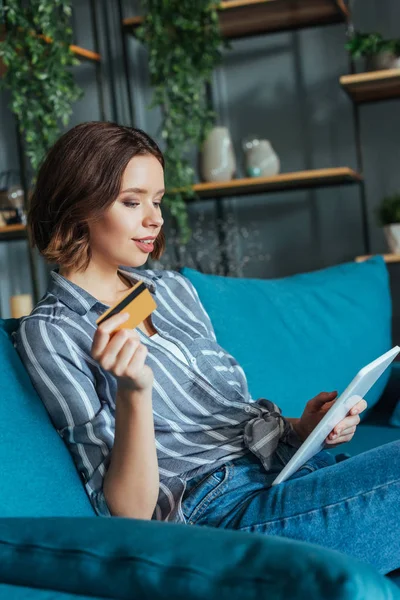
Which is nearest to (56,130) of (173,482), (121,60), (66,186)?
(121,60)

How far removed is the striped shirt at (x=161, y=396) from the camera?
1.08 m

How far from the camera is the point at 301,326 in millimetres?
1850

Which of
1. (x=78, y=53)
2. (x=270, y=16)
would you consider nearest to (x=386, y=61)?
(x=270, y=16)

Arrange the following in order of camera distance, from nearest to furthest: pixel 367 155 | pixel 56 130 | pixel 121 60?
pixel 56 130, pixel 367 155, pixel 121 60

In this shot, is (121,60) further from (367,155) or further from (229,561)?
(229,561)

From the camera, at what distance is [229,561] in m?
0.75

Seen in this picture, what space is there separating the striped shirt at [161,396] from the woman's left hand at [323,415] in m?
0.03

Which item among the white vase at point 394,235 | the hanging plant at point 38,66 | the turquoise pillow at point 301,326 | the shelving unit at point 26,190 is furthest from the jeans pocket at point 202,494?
the white vase at point 394,235

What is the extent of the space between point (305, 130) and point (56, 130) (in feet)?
3.78

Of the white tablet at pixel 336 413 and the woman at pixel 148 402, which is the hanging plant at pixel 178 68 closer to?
the woman at pixel 148 402

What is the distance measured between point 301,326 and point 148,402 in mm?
926

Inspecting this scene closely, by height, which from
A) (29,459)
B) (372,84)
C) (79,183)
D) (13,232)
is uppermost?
(372,84)

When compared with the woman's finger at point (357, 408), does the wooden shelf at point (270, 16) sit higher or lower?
higher

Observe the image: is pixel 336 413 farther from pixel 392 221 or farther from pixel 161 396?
pixel 392 221
